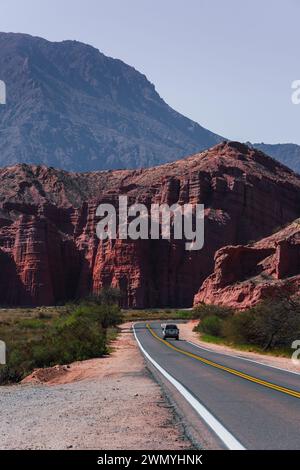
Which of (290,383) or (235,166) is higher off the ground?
(235,166)

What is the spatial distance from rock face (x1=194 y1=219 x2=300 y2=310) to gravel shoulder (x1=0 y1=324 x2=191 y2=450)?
42941mm

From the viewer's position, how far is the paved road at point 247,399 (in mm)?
9745

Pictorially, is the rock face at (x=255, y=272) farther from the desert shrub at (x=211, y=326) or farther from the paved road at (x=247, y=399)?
the paved road at (x=247, y=399)

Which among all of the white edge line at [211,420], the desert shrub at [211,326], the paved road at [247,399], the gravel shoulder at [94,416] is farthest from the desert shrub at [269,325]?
the white edge line at [211,420]

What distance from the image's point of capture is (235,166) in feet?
409

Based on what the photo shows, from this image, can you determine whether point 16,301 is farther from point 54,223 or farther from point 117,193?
point 117,193

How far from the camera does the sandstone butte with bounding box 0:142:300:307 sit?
115812mm

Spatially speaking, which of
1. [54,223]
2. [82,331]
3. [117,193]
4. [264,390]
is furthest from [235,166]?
[264,390]

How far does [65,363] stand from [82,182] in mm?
119978

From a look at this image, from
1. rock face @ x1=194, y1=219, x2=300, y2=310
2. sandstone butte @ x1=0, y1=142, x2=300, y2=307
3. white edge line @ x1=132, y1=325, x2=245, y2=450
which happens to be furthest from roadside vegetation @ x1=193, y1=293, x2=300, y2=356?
sandstone butte @ x1=0, y1=142, x2=300, y2=307

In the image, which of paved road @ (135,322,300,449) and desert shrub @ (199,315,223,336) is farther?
desert shrub @ (199,315,223,336)

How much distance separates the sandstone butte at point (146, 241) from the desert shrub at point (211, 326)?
54.5 m

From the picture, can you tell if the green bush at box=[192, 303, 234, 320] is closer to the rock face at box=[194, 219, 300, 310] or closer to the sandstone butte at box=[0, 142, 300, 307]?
the rock face at box=[194, 219, 300, 310]

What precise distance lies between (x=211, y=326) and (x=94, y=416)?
44.7 m
